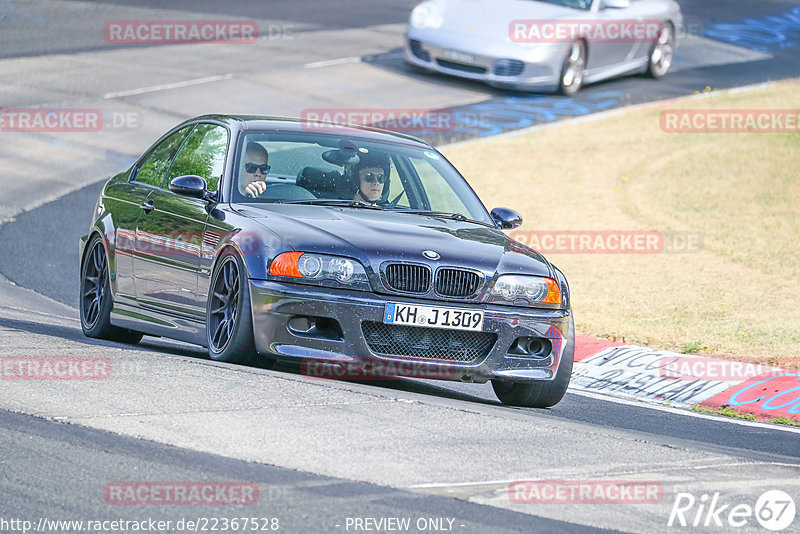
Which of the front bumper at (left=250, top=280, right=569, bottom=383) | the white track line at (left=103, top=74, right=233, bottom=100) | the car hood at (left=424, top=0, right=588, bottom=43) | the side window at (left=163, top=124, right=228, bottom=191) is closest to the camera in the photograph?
the front bumper at (left=250, top=280, right=569, bottom=383)

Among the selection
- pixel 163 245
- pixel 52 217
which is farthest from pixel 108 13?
pixel 163 245

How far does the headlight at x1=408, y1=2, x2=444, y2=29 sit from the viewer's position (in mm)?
21359

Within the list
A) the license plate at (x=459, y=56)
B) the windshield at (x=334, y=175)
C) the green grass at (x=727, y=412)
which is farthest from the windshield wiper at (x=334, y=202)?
the license plate at (x=459, y=56)

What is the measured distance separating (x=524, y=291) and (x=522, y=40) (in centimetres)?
1388

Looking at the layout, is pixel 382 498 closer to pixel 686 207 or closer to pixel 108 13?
pixel 686 207

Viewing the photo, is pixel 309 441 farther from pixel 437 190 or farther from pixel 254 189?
pixel 437 190

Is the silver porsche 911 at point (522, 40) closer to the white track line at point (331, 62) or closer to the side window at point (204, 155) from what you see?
the white track line at point (331, 62)

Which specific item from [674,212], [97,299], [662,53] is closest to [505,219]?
[97,299]

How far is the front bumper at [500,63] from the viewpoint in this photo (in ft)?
69.2

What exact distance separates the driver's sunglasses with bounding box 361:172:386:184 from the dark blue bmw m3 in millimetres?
12

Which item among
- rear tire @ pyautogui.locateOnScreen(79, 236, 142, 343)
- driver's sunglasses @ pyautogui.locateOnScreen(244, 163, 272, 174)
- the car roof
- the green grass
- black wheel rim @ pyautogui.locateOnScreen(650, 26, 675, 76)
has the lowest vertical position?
black wheel rim @ pyautogui.locateOnScreen(650, 26, 675, 76)

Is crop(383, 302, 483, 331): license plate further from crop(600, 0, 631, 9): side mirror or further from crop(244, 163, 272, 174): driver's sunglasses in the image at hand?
crop(600, 0, 631, 9): side mirror

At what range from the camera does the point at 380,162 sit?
28.7ft

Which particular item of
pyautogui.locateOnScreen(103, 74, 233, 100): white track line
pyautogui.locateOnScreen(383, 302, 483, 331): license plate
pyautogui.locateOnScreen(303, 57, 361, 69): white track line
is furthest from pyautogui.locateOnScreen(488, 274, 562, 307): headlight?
pyautogui.locateOnScreen(303, 57, 361, 69): white track line
